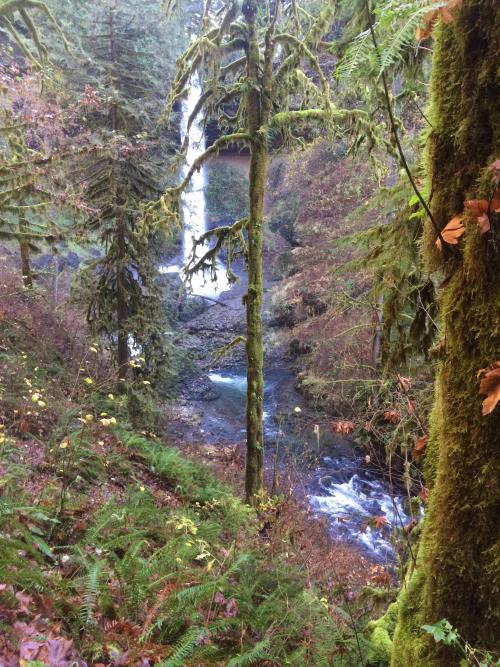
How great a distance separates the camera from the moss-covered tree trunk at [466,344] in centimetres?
140

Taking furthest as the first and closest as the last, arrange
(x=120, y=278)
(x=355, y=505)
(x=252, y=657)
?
(x=120, y=278) → (x=355, y=505) → (x=252, y=657)

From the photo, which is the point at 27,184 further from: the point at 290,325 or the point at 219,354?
the point at 290,325

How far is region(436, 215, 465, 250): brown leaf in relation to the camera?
148cm

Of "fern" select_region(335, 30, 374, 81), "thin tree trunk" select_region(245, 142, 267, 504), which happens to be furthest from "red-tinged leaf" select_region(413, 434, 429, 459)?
"thin tree trunk" select_region(245, 142, 267, 504)

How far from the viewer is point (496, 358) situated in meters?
1.41

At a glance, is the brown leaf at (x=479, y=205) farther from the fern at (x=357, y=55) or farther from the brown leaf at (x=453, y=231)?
the fern at (x=357, y=55)

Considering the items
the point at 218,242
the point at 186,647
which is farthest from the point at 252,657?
the point at 218,242

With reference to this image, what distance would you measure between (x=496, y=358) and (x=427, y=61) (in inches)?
142

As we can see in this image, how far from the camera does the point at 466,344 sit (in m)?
1.52

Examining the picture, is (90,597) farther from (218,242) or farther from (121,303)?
(121,303)

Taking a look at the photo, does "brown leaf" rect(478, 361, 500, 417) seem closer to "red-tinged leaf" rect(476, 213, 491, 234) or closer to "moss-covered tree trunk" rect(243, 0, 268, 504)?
"red-tinged leaf" rect(476, 213, 491, 234)

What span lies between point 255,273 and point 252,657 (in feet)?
18.5

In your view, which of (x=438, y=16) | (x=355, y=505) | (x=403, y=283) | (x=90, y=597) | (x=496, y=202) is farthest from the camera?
(x=355, y=505)

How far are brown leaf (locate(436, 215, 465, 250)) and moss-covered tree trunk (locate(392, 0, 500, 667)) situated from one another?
0.10 feet
